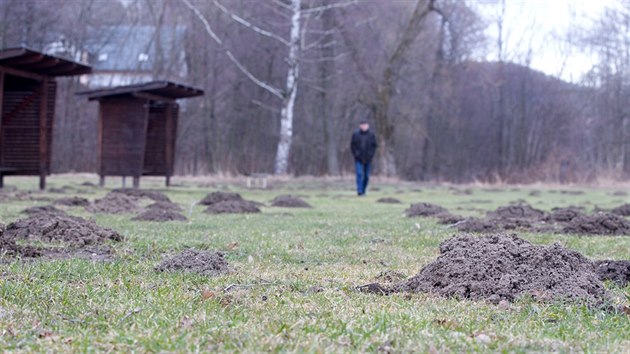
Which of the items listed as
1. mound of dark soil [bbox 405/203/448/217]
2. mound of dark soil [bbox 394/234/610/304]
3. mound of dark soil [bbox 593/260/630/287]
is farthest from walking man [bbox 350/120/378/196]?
mound of dark soil [bbox 394/234/610/304]

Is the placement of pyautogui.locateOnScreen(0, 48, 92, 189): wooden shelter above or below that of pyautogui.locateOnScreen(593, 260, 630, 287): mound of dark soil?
above

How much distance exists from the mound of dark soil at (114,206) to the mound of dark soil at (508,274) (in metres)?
8.65

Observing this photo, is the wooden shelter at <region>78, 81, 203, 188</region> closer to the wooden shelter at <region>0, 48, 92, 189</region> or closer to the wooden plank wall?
the wooden plank wall

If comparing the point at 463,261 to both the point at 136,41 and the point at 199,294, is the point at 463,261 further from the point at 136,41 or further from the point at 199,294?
the point at 136,41

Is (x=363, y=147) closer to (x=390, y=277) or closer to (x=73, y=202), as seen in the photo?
(x=73, y=202)

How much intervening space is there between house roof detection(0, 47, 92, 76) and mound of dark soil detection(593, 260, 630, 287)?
14739mm

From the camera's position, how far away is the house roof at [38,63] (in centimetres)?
1838

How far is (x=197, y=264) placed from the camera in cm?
655

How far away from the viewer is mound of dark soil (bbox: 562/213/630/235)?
11.3 meters

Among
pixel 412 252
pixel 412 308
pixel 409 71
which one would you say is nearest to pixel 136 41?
pixel 409 71

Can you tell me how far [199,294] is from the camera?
527 cm

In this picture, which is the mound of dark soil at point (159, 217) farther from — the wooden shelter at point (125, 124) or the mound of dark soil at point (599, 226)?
the wooden shelter at point (125, 124)

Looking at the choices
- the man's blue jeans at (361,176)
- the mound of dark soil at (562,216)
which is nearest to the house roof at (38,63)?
the man's blue jeans at (361,176)

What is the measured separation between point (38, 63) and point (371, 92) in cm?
2506
